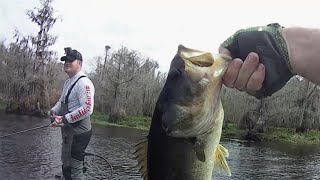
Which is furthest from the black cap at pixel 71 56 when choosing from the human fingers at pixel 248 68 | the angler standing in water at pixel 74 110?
the human fingers at pixel 248 68

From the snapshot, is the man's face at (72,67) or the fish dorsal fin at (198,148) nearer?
the fish dorsal fin at (198,148)

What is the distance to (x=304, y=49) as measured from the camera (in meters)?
1.98

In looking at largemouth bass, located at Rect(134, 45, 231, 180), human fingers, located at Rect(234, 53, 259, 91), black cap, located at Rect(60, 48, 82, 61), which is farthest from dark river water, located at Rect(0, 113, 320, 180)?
human fingers, located at Rect(234, 53, 259, 91)

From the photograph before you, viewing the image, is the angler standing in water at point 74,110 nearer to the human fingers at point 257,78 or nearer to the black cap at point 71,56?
the black cap at point 71,56

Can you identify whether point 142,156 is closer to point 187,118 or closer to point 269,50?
point 187,118

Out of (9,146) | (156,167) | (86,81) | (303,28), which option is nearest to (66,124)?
(86,81)

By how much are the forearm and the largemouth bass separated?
0.31 meters

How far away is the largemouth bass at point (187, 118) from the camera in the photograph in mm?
2043

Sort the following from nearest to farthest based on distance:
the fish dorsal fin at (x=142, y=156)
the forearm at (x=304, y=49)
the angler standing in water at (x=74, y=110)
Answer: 1. the forearm at (x=304, y=49)
2. the fish dorsal fin at (x=142, y=156)
3. the angler standing in water at (x=74, y=110)

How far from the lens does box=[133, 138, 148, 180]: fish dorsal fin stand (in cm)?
219

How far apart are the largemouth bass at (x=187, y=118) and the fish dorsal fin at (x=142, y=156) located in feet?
0.07

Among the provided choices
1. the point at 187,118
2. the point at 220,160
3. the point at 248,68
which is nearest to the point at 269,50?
the point at 248,68

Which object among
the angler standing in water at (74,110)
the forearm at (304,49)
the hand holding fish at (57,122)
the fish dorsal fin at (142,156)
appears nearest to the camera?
the forearm at (304,49)

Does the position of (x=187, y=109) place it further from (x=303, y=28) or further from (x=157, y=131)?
(x=303, y=28)
